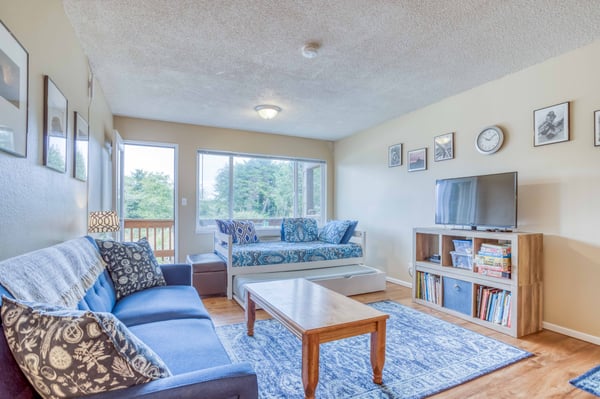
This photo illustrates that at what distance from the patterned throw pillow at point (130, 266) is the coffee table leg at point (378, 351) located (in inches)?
65.6

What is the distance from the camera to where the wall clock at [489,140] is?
3072mm

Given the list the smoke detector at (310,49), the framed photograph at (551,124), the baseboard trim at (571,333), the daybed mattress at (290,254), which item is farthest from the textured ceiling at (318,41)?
the baseboard trim at (571,333)

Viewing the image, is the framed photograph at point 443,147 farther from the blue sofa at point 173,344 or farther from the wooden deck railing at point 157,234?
the wooden deck railing at point 157,234

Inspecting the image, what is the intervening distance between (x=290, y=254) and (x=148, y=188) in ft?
7.84

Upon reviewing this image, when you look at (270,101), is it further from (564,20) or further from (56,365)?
(56,365)

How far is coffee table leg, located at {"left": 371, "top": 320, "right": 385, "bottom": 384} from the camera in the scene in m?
1.86

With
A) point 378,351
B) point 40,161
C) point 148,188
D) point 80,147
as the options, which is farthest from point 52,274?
point 148,188

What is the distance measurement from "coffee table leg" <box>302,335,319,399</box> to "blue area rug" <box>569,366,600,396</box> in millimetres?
1592

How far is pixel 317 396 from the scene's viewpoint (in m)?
1.74

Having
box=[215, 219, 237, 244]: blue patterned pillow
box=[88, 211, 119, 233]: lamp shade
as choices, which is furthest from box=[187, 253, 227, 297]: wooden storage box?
box=[88, 211, 119, 233]: lamp shade

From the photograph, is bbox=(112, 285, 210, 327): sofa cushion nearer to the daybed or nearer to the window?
the daybed

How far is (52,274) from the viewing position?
129 centimetres

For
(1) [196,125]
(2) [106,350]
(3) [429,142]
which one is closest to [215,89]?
(1) [196,125]

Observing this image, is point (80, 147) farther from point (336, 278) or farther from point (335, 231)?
point (335, 231)
